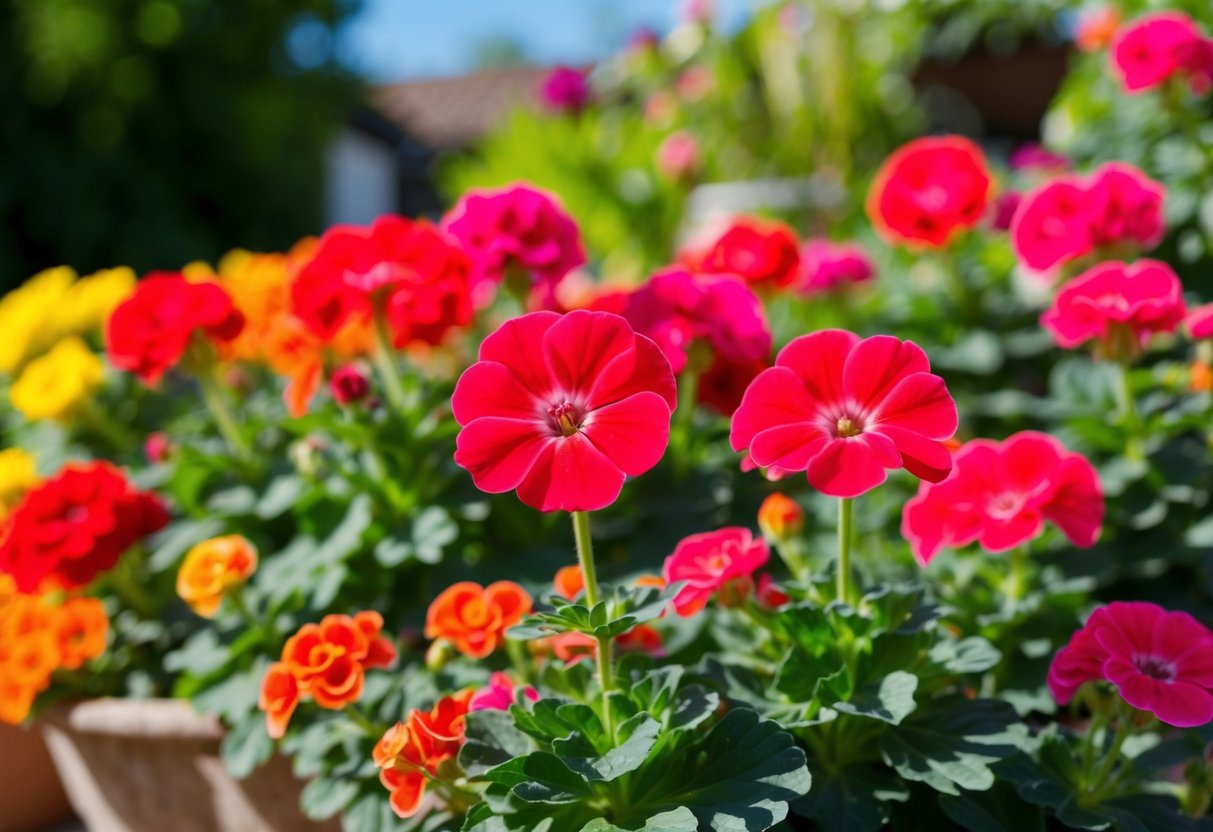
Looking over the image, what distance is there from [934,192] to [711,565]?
0.86 m

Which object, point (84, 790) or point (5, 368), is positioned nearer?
point (84, 790)


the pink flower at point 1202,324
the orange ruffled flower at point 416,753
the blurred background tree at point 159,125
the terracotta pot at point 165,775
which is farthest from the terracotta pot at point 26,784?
the blurred background tree at point 159,125

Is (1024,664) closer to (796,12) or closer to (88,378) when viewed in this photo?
(88,378)

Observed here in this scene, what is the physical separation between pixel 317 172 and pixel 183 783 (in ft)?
35.9

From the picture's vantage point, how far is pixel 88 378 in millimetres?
1732

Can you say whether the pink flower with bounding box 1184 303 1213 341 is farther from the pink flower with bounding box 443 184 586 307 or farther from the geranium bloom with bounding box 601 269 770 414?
the pink flower with bounding box 443 184 586 307

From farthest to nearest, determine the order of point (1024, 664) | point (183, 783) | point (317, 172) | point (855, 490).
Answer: point (317, 172), point (183, 783), point (1024, 664), point (855, 490)

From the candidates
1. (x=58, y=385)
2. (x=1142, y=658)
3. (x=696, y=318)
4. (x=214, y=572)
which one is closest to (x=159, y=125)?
(x=58, y=385)

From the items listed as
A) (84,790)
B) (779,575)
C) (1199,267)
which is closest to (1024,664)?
(779,575)

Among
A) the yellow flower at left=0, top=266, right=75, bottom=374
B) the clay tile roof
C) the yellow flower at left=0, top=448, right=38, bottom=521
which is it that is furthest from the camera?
the clay tile roof

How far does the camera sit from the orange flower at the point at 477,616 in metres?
1.05

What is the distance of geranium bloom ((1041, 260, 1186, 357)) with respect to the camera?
3.86 feet

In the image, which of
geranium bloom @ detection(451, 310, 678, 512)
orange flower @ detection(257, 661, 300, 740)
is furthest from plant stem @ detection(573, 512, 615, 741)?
orange flower @ detection(257, 661, 300, 740)

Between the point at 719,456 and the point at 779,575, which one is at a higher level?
the point at 719,456
